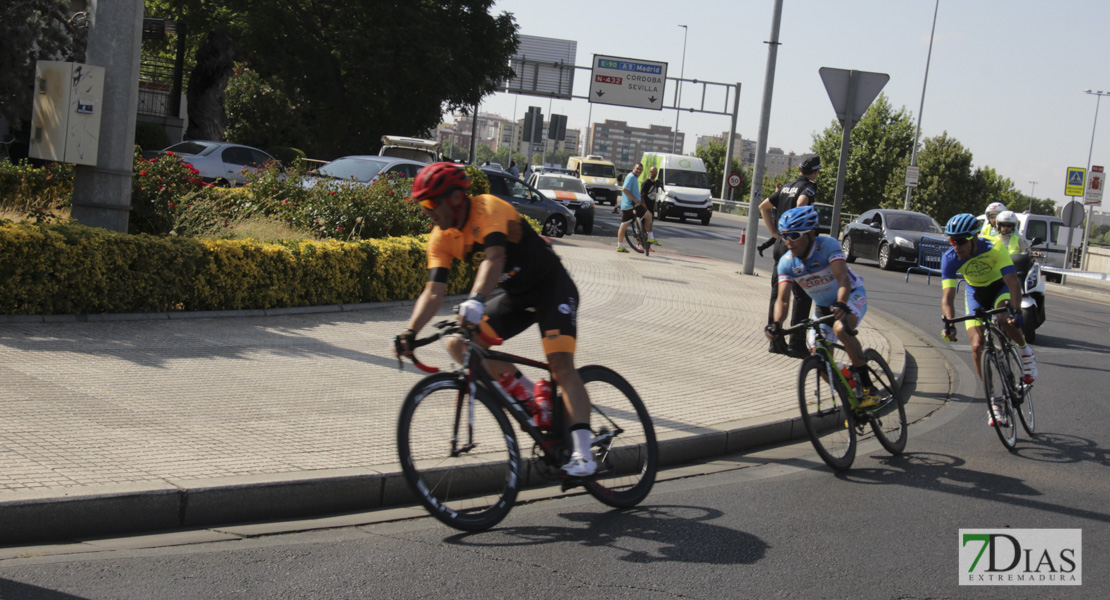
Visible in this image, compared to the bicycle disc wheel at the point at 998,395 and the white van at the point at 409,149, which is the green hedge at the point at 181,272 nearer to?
the bicycle disc wheel at the point at 998,395

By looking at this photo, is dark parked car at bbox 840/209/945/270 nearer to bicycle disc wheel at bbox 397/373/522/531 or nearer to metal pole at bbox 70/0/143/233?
metal pole at bbox 70/0/143/233

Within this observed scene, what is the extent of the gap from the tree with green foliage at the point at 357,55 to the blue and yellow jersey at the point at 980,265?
93.2 ft

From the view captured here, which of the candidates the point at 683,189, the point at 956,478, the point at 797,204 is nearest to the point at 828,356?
the point at 956,478

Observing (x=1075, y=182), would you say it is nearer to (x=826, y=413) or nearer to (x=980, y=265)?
(x=980, y=265)

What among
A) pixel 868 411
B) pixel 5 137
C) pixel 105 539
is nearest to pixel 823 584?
pixel 868 411

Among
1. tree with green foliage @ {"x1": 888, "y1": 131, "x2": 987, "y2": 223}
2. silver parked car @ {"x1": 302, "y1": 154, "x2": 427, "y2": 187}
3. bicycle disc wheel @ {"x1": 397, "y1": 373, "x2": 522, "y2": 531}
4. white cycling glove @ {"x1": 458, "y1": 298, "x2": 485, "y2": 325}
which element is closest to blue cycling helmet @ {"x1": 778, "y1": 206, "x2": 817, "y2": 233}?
bicycle disc wheel @ {"x1": 397, "y1": 373, "x2": 522, "y2": 531}

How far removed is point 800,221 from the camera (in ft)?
20.6

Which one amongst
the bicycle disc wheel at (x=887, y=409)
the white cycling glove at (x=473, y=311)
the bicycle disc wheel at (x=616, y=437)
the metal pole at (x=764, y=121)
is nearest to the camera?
the white cycling glove at (x=473, y=311)

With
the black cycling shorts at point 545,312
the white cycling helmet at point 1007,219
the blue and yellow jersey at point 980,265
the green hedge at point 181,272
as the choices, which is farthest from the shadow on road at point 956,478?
the green hedge at point 181,272

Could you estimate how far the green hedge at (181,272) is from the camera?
25.2 ft

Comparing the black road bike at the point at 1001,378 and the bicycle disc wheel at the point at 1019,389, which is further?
the bicycle disc wheel at the point at 1019,389

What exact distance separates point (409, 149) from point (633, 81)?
20.0 metres

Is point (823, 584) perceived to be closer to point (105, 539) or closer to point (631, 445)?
point (631, 445)

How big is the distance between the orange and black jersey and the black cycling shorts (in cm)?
6
